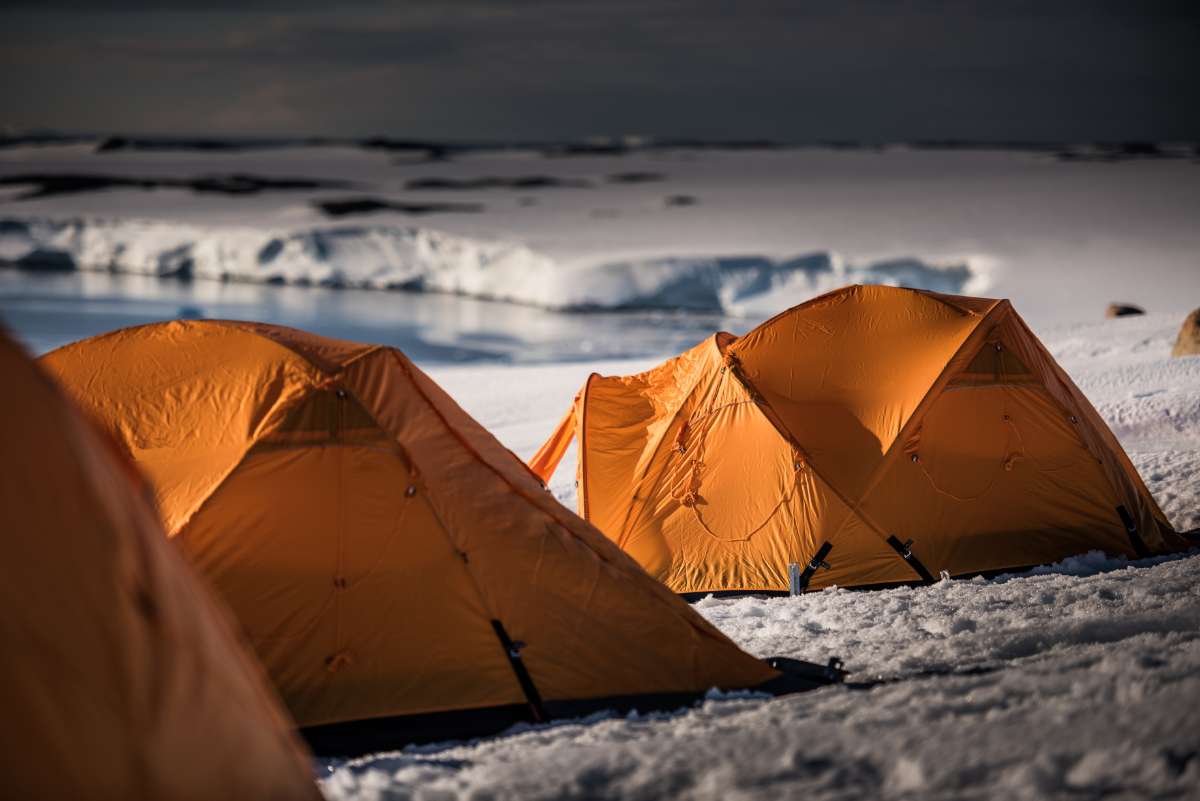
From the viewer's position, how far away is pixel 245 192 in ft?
159

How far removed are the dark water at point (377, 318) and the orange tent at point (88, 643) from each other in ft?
48.0

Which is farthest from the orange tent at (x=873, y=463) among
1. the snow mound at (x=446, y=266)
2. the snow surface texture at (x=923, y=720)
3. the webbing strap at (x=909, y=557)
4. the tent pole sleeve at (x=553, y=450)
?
the snow mound at (x=446, y=266)

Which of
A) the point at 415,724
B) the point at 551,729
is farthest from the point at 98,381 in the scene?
the point at 551,729

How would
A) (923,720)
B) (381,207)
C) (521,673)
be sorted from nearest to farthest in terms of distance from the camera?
(923,720) < (521,673) < (381,207)

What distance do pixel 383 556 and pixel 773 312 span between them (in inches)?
769

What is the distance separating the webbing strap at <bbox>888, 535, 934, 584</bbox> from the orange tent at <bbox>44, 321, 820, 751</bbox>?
1.73 metres

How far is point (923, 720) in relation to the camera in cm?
320

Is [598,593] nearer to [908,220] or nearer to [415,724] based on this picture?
[415,724]

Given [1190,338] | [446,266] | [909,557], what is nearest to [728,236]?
[446,266]

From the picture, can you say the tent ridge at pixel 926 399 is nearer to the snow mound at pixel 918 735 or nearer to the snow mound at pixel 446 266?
the snow mound at pixel 918 735

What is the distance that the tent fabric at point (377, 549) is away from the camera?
394cm

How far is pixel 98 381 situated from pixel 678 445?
285 centimetres

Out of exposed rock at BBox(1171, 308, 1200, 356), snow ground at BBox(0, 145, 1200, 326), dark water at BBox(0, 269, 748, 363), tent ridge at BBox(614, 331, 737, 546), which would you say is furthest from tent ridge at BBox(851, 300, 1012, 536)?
snow ground at BBox(0, 145, 1200, 326)

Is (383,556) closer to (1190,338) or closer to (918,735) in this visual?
(918,735)
